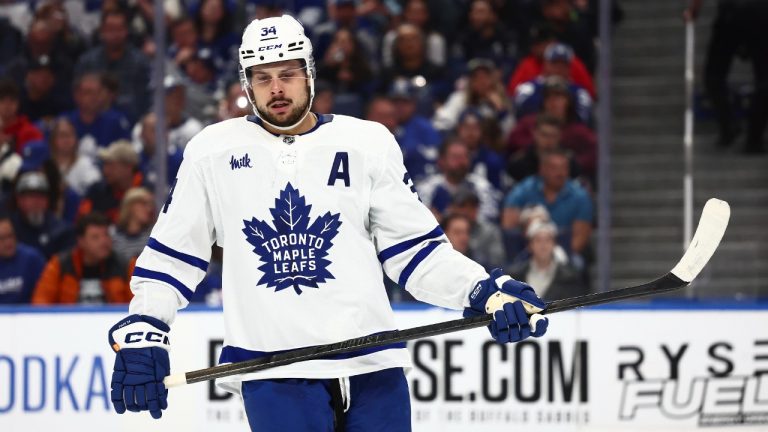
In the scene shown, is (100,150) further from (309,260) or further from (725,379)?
(309,260)

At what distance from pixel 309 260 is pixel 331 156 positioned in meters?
0.23

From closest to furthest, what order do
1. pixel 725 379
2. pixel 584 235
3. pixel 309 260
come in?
1. pixel 309 260
2. pixel 725 379
3. pixel 584 235

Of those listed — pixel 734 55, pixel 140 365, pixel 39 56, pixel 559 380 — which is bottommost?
pixel 559 380

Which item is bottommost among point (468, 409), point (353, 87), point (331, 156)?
point (468, 409)

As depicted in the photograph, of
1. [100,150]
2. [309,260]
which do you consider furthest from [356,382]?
[100,150]

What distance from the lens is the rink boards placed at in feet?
15.8

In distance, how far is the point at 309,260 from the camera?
279cm

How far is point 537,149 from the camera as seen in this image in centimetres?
589

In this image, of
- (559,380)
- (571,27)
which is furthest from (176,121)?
(559,380)

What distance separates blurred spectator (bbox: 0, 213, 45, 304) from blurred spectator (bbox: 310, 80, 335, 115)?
1088mm

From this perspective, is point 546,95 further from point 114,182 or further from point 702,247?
point 702,247

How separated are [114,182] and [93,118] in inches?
14.9

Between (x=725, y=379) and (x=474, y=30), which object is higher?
(x=474, y=30)

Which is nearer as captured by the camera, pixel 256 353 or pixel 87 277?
pixel 256 353
